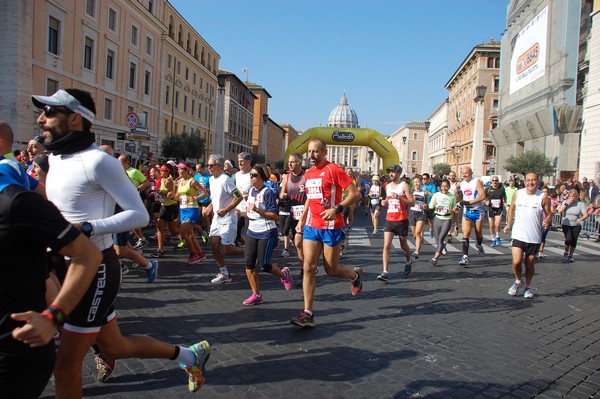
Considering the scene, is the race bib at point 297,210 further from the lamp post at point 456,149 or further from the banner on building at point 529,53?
the lamp post at point 456,149

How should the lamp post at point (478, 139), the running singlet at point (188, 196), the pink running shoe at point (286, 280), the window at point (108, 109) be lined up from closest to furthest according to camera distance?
the pink running shoe at point (286, 280), the running singlet at point (188, 196), the window at point (108, 109), the lamp post at point (478, 139)

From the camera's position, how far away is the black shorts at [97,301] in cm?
260

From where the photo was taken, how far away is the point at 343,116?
192375 millimetres

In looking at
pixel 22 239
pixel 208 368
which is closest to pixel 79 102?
pixel 22 239

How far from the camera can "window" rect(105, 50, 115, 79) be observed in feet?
106

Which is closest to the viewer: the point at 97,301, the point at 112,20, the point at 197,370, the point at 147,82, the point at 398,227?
the point at 97,301

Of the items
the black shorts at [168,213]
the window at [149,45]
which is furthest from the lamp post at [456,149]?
the black shorts at [168,213]

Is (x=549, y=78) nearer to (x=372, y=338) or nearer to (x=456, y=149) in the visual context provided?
(x=372, y=338)

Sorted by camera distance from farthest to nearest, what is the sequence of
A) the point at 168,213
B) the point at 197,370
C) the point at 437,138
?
the point at 437,138 → the point at 168,213 → the point at 197,370

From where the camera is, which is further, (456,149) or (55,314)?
(456,149)

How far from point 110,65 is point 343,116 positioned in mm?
164441

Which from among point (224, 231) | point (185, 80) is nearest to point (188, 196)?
point (224, 231)

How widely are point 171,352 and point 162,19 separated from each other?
42.3 meters

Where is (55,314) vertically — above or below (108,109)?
below
